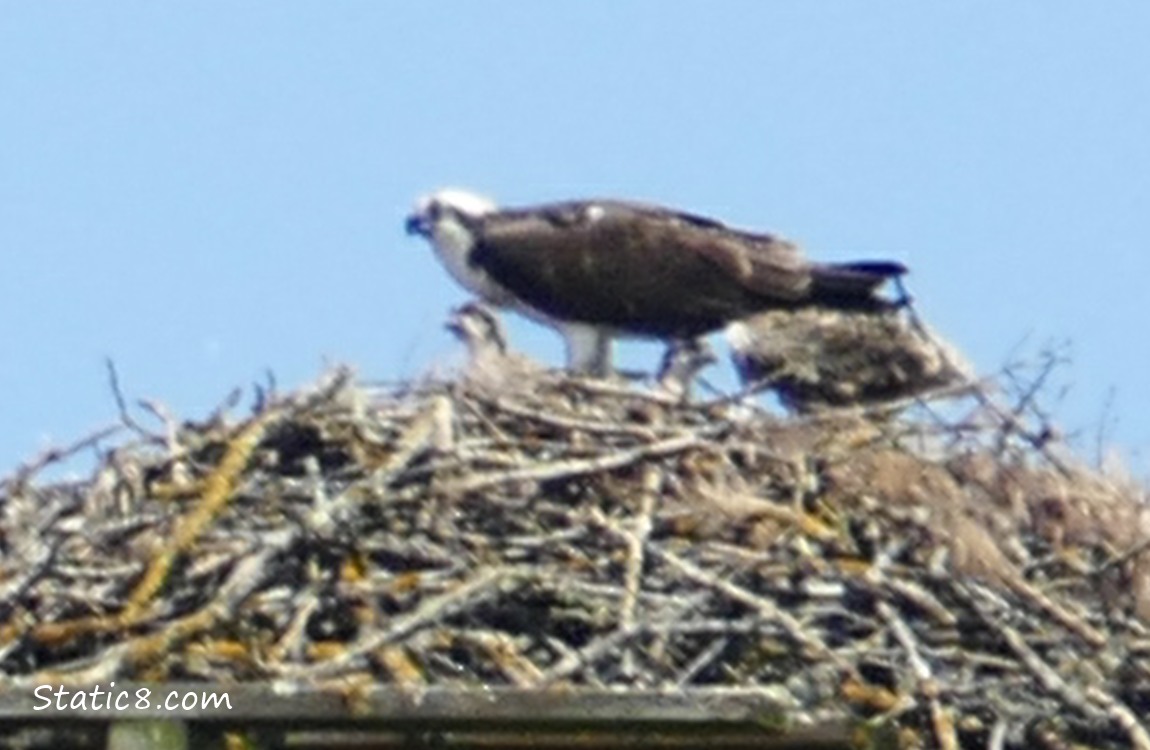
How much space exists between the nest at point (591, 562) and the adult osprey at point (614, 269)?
268cm

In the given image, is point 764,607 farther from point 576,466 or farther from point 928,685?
point 576,466

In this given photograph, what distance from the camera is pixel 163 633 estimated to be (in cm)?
806

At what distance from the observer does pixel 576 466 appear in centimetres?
917

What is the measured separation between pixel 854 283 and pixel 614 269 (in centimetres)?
100

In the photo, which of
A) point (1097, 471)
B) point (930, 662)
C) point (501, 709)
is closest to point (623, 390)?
point (1097, 471)

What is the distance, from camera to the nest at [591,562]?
820 centimetres

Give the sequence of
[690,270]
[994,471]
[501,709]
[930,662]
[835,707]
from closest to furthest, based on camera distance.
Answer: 1. [501,709]
2. [835,707]
3. [930,662]
4. [994,471]
5. [690,270]

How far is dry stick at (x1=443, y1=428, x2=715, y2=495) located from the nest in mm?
10

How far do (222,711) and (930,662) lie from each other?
2300mm

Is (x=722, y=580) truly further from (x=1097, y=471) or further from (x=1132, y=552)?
(x=1097, y=471)

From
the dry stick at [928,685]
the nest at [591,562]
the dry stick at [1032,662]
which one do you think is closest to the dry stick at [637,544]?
the nest at [591,562]

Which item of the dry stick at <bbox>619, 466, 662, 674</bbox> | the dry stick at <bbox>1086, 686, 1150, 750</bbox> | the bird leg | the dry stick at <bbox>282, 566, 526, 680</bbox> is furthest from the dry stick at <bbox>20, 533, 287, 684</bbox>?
the bird leg

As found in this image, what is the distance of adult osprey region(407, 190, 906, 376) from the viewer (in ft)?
41.2

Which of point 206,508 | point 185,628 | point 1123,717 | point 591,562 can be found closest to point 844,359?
point 591,562
